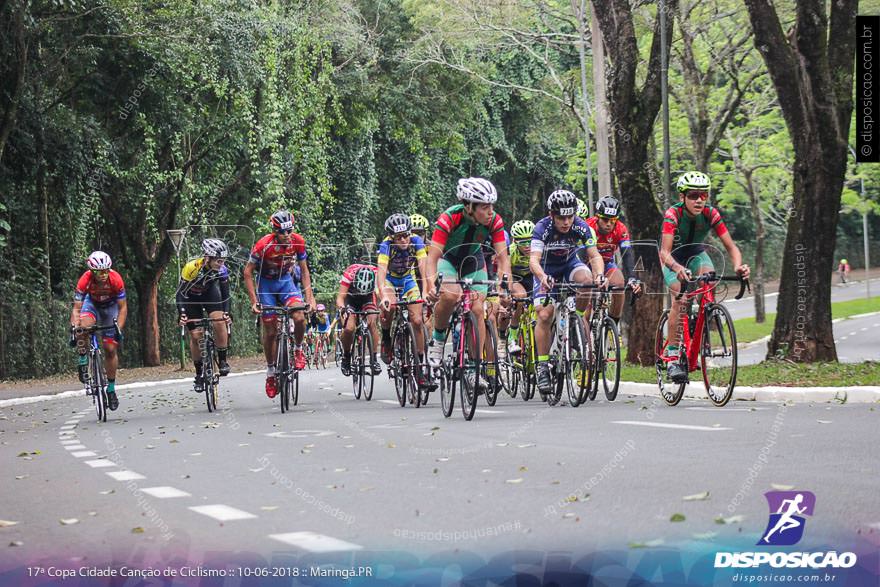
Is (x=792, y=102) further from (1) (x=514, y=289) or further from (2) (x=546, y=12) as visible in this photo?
(2) (x=546, y=12)

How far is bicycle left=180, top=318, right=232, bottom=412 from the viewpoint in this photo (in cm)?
1772

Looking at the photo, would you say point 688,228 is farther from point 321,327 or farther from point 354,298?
point 321,327

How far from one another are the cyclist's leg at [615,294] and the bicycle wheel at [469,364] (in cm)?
320

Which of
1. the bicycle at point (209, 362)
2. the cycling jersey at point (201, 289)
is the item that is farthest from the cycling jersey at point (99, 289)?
the bicycle at point (209, 362)

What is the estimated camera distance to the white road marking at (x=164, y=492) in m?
8.89

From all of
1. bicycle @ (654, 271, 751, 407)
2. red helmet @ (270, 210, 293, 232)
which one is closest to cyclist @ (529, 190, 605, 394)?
bicycle @ (654, 271, 751, 407)

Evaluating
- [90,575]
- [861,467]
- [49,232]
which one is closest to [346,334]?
[861,467]

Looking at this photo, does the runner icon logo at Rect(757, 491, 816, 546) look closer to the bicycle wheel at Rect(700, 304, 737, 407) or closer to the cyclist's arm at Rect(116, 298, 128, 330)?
the bicycle wheel at Rect(700, 304, 737, 407)

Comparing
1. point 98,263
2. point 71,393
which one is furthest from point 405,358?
point 71,393

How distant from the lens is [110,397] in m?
18.0

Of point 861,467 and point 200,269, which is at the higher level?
point 200,269

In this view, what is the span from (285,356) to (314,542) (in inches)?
413

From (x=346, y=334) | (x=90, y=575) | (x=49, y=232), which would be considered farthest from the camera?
(x=49, y=232)

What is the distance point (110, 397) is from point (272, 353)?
2.17 m
